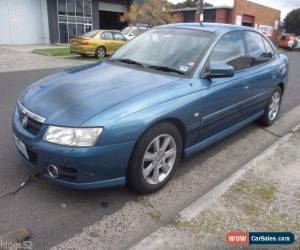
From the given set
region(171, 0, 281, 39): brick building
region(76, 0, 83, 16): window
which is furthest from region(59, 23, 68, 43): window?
region(171, 0, 281, 39): brick building

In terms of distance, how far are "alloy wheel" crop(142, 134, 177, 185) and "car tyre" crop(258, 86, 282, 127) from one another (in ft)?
8.74

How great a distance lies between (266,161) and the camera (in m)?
4.13

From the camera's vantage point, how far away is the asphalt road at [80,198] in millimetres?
2762

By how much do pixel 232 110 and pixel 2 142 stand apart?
308 cm

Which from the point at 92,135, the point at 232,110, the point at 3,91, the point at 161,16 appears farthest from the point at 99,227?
the point at 161,16

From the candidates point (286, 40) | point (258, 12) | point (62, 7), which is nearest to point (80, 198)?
point (62, 7)

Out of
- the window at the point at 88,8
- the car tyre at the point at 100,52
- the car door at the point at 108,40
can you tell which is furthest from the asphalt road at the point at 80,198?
the window at the point at 88,8

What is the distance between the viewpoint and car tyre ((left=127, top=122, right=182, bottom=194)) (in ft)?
9.89

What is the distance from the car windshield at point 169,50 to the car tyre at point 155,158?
0.81 meters

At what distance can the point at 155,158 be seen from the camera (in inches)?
128

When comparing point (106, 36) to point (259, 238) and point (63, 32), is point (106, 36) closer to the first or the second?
point (63, 32)

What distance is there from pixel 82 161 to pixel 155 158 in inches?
31.9

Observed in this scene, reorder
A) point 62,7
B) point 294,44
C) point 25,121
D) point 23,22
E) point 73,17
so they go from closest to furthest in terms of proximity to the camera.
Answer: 1. point 25,121
2. point 23,22
3. point 62,7
4. point 73,17
5. point 294,44

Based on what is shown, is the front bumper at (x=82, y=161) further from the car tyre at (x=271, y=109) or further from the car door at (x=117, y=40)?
the car door at (x=117, y=40)
